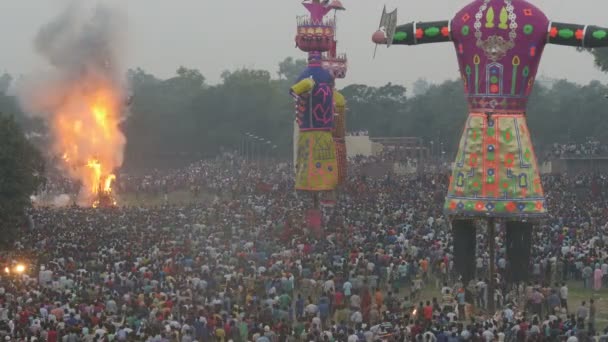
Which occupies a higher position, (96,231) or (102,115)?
(102,115)

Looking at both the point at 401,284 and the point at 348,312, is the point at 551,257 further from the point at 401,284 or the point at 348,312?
the point at 348,312

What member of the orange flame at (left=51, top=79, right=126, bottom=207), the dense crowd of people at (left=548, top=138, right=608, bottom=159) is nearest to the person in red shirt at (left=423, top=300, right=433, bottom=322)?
the dense crowd of people at (left=548, top=138, right=608, bottom=159)

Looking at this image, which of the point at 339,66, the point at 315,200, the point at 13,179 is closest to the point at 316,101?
the point at 315,200

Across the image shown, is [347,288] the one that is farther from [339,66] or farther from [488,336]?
[339,66]

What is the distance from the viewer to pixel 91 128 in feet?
186

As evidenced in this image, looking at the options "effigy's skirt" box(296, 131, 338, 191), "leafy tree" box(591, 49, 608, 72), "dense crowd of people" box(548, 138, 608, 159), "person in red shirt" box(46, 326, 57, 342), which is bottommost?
"person in red shirt" box(46, 326, 57, 342)

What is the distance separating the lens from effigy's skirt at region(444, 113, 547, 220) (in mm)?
22172

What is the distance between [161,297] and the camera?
71.5 ft

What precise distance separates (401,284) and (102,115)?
33469 millimetres

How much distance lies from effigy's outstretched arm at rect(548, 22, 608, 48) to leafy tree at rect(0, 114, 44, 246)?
1670 centimetres

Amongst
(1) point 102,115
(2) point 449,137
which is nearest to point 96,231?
(1) point 102,115

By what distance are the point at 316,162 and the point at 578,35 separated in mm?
14054

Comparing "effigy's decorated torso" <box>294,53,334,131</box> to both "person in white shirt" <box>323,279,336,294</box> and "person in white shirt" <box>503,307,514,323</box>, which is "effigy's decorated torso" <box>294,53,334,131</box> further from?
"person in white shirt" <box>503,307,514,323</box>

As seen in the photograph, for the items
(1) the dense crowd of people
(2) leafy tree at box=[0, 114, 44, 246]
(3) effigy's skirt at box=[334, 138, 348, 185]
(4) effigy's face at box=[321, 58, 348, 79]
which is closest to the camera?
(2) leafy tree at box=[0, 114, 44, 246]
